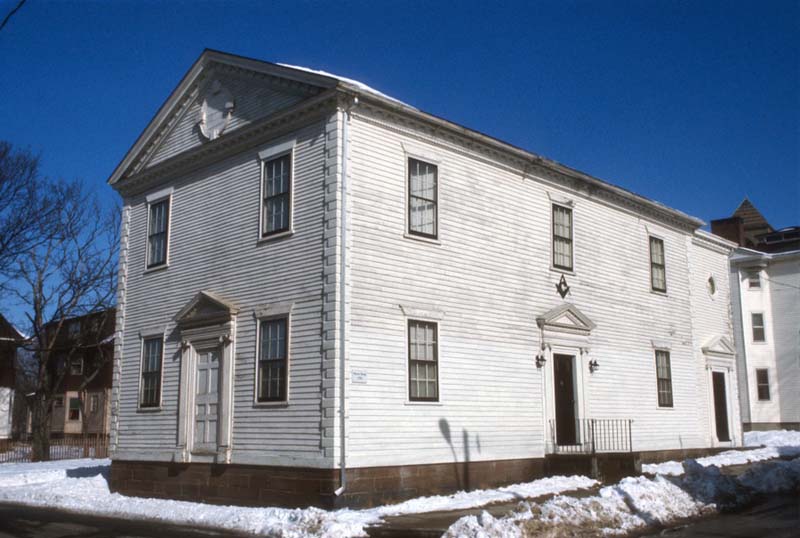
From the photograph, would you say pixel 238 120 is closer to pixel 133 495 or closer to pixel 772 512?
pixel 133 495

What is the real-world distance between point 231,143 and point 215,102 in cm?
160

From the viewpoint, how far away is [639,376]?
23141mm

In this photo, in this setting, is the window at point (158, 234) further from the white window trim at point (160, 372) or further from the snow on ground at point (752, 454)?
the snow on ground at point (752, 454)

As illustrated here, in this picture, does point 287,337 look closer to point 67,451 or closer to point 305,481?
point 305,481

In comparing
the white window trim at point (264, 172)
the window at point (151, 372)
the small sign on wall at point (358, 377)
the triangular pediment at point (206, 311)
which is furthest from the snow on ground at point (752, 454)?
the window at point (151, 372)

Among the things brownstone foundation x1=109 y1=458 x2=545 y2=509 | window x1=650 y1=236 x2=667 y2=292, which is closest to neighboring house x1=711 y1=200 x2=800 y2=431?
window x1=650 y1=236 x2=667 y2=292

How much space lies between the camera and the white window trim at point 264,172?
17.0 m

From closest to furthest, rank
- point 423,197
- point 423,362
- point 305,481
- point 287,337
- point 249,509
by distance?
point 305,481, point 249,509, point 287,337, point 423,362, point 423,197

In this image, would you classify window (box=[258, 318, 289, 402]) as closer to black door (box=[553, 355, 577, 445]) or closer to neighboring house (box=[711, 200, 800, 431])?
black door (box=[553, 355, 577, 445])

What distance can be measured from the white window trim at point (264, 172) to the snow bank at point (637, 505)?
761 centimetres

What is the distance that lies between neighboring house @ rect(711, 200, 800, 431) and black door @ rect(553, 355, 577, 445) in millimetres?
24540

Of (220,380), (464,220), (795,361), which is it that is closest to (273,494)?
(220,380)

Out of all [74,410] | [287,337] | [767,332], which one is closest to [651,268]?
[287,337]

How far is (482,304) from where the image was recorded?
18.6 m
